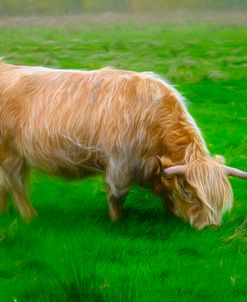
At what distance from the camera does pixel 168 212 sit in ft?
18.6

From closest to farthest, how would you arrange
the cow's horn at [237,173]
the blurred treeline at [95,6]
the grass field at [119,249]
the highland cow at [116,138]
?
the grass field at [119,249], the cow's horn at [237,173], the highland cow at [116,138], the blurred treeline at [95,6]

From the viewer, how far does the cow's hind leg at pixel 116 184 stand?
5.36 meters

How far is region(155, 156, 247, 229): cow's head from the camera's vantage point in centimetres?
516

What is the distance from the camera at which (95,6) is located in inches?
497

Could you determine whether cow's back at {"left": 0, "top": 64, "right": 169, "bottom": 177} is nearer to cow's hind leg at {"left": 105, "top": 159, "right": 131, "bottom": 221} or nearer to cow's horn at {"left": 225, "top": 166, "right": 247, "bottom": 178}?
cow's hind leg at {"left": 105, "top": 159, "right": 131, "bottom": 221}

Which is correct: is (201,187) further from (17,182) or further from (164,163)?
(17,182)

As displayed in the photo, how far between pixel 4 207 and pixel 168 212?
135cm

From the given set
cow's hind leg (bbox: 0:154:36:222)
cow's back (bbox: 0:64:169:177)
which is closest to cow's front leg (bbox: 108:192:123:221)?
cow's back (bbox: 0:64:169:177)

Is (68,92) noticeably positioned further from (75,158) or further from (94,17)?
(94,17)

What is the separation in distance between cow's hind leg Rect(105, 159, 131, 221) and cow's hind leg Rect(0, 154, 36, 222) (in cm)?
64

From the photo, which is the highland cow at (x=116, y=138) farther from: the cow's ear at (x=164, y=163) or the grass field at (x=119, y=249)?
the grass field at (x=119, y=249)

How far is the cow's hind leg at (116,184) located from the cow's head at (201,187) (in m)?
0.28

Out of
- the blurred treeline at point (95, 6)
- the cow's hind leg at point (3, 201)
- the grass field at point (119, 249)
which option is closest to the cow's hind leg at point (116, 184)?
the grass field at point (119, 249)

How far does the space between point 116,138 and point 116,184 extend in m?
0.36
